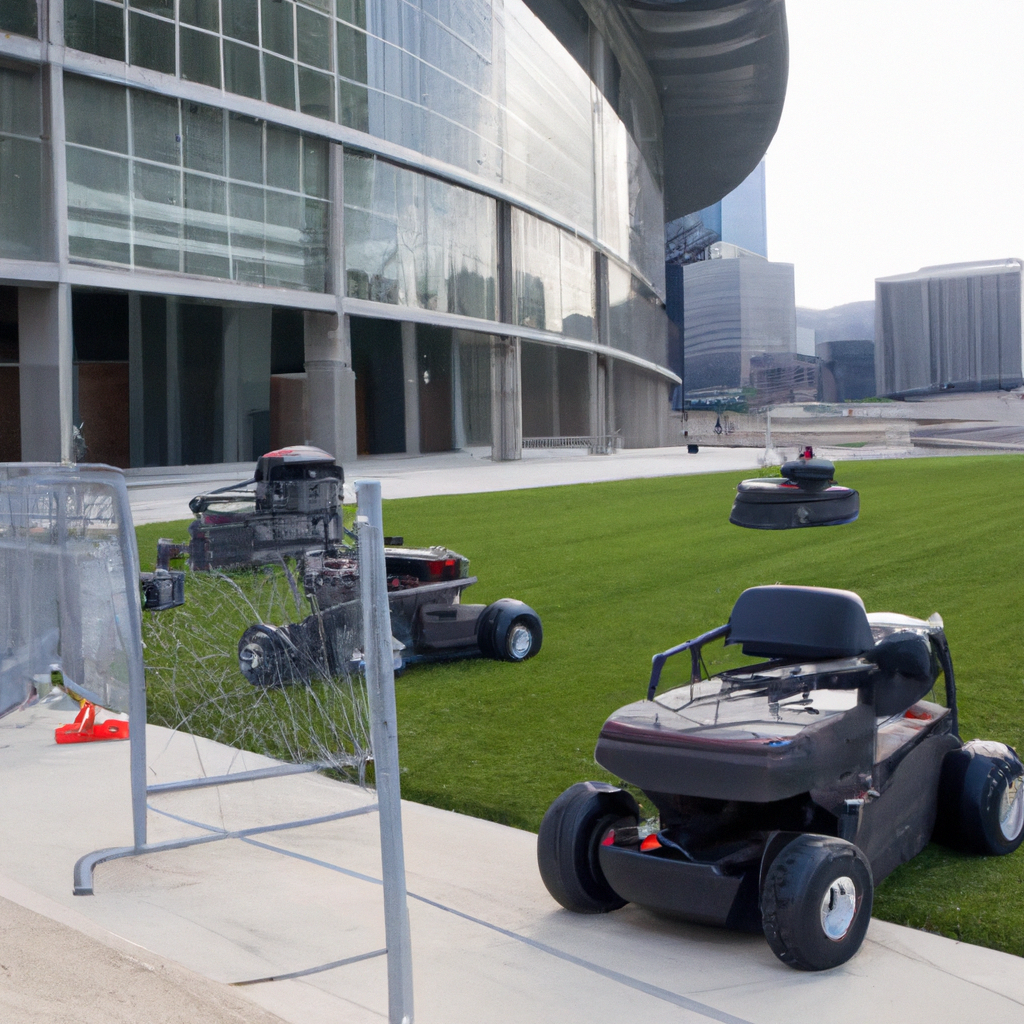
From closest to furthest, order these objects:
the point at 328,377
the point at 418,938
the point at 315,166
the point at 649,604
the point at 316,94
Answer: the point at 418,938
the point at 649,604
the point at 316,94
the point at 315,166
the point at 328,377

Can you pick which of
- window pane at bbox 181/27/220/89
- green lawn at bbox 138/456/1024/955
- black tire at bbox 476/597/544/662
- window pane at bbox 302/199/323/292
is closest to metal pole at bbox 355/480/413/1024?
green lawn at bbox 138/456/1024/955

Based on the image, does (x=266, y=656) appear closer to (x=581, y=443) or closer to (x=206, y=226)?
(x=206, y=226)

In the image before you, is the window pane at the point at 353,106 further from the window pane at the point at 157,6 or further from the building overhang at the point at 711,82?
the building overhang at the point at 711,82

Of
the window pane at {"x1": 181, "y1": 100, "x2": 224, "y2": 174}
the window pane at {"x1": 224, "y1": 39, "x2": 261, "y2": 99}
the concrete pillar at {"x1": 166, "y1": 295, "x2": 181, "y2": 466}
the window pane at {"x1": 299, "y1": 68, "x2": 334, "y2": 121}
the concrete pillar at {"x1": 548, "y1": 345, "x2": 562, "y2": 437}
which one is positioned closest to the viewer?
the window pane at {"x1": 181, "y1": 100, "x2": 224, "y2": 174}

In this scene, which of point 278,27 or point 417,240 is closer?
point 278,27

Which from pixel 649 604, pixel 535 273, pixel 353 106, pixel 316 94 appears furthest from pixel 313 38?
pixel 649 604

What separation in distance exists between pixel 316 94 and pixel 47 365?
10473 mm

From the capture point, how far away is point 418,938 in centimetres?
443

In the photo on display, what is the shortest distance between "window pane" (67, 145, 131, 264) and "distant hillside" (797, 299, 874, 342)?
6483 inches

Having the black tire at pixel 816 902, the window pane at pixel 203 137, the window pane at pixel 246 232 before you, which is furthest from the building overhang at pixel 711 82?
the black tire at pixel 816 902

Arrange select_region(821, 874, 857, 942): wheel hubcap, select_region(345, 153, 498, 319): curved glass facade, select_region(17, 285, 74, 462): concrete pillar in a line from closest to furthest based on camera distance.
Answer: select_region(821, 874, 857, 942): wheel hubcap < select_region(17, 285, 74, 462): concrete pillar < select_region(345, 153, 498, 319): curved glass facade

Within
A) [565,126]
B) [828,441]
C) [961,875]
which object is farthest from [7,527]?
[828,441]

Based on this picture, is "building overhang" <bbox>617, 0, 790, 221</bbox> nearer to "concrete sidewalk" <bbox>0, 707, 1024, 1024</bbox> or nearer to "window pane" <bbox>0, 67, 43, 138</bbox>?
"window pane" <bbox>0, 67, 43, 138</bbox>

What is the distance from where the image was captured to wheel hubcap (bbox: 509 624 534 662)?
907 centimetres
